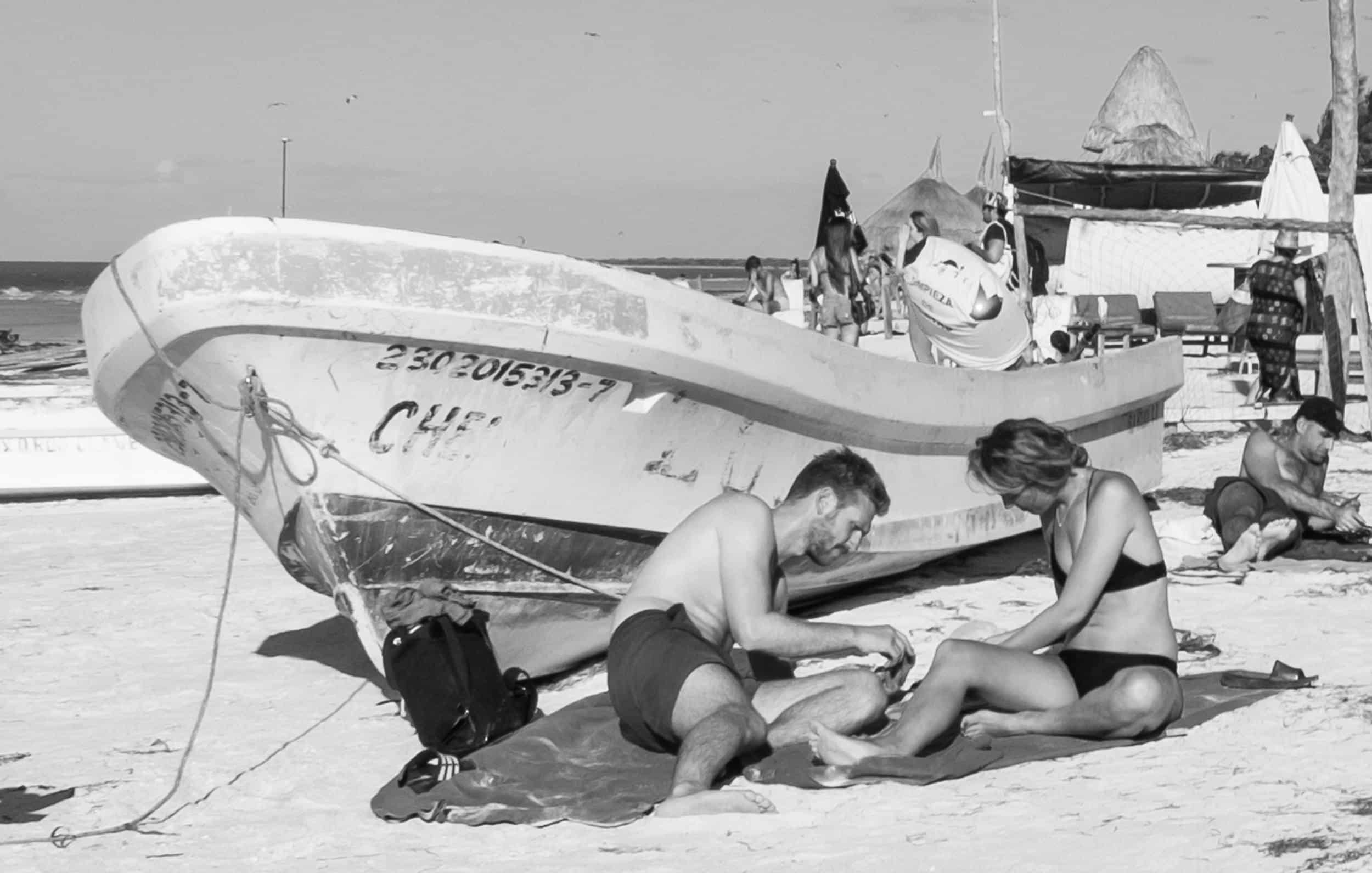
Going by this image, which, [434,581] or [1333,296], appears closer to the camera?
[434,581]

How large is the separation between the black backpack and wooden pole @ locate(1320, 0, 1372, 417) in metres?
7.94

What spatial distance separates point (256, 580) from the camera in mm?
7898

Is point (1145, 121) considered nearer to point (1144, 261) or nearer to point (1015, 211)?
point (1144, 261)

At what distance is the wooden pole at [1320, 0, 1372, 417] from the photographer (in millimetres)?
11203

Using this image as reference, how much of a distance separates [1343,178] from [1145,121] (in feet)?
46.2

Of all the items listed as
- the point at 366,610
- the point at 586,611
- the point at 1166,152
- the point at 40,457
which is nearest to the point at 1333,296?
the point at 586,611

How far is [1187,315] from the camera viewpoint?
17422mm

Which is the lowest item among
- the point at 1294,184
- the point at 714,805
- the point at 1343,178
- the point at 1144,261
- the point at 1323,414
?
the point at 714,805

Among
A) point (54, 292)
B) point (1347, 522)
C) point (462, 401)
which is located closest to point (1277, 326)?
point (1347, 522)

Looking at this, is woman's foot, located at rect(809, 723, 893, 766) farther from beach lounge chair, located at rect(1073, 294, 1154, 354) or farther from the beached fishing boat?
beach lounge chair, located at rect(1073, 294, 1154, 354)

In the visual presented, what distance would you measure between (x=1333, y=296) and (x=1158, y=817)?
28.0ft

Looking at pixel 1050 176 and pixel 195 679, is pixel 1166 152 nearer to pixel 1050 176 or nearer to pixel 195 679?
pixel 1050 176

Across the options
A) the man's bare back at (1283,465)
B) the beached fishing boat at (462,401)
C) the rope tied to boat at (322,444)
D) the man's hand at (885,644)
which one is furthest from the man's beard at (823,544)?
the man's bare back at (1283,465)

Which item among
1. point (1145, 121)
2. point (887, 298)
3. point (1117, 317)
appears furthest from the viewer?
point (1145, 121)
